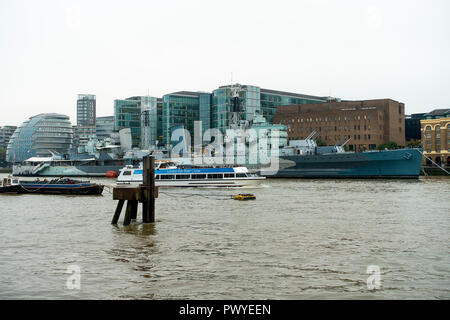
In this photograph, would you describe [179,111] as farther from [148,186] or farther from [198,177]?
[148,186]

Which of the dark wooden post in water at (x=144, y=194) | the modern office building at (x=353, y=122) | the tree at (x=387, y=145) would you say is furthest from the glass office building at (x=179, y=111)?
the dark wooden post in water at (x=144, y=194)

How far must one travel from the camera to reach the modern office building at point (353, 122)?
13200cm

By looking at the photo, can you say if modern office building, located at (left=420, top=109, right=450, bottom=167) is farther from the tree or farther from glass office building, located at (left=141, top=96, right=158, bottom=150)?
glass office building, located at (left=141, top=96, right=158, bottom=150)

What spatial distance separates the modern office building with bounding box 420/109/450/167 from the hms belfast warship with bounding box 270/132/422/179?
38496 millimetres

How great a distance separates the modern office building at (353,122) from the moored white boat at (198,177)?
77.7 meters

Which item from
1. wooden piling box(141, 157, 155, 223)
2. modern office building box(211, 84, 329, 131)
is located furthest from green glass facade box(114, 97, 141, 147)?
wooden piling box(141, 157, 155, 223)

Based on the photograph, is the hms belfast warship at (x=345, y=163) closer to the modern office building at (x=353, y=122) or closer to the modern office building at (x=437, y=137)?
the modern office building at (x=437, y=137)

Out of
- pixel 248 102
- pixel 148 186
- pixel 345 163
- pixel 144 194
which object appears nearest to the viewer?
pixel 148 186

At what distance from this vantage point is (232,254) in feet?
59.6

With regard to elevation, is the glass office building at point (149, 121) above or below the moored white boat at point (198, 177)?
above

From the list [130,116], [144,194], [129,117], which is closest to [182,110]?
[130,116]

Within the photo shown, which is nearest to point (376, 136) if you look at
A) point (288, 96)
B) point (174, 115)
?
point (288, 96)

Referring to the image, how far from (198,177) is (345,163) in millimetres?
31946
